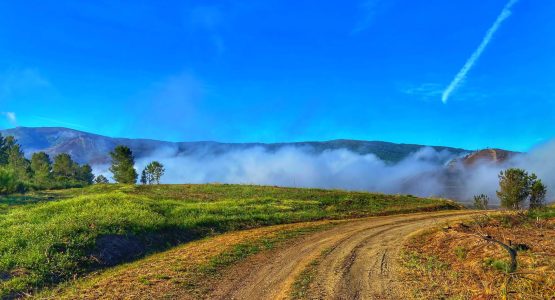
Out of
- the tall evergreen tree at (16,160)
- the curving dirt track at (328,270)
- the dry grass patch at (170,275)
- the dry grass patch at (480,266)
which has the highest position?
the tall evergreen tree at (16,160)

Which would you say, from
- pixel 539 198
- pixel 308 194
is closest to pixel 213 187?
pixel 308 194

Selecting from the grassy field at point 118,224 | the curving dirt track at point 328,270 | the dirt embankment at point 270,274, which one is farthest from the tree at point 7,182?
the curving dirt track at point 328,270

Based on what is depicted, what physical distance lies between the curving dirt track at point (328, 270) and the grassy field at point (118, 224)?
7360 mm

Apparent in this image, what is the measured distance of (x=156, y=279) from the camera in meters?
14.2

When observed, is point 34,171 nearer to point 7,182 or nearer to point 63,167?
point 63,167

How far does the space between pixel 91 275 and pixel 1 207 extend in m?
27.5

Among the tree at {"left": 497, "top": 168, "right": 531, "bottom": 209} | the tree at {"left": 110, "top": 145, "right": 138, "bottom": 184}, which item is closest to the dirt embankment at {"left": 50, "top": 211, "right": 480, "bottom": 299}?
the tree at {"left": 497, "top": 168, "right": 531, "bottom": 209}

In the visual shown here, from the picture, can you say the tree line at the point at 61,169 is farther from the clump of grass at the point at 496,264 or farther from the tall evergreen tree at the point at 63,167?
the clump of grass at the point at 496,264

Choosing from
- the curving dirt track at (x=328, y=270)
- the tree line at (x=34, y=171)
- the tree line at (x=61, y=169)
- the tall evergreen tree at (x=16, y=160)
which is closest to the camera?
the curving dirt track at (x=328, y=270)

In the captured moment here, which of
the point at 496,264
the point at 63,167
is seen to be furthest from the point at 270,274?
the point at 63,167

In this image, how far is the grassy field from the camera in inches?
647

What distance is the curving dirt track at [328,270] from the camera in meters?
12.4

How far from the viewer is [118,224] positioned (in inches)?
941

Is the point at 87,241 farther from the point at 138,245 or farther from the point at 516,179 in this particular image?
the point at 516,179
